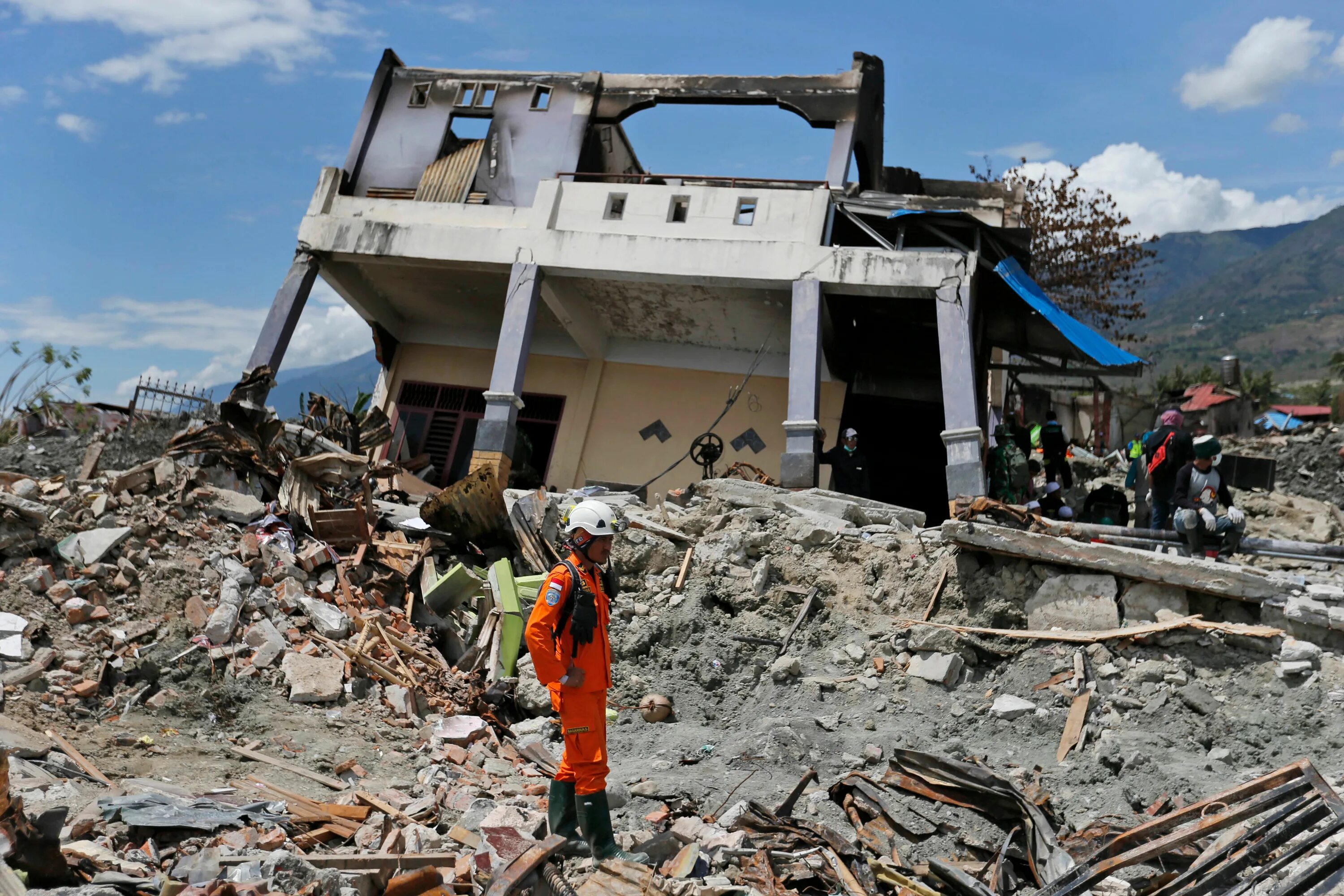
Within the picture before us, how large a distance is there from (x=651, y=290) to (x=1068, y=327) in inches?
250

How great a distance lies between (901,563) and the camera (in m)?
8.66

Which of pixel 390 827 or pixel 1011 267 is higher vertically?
pixel 1011 267

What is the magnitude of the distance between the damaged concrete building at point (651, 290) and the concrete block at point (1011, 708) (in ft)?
17.4

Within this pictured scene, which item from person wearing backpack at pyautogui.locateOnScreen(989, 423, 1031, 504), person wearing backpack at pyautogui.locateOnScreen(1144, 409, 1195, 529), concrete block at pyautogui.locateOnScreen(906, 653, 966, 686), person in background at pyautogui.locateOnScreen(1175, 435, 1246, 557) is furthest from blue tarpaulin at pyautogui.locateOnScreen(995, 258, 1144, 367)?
concrete block at pyautogui.locateOnScreen(906, 653, 966, 686)

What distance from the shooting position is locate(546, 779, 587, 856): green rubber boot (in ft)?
15.8

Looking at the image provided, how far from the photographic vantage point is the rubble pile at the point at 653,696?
4543 millimetres

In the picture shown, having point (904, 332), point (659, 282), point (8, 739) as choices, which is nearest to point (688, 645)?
point (8, 739)

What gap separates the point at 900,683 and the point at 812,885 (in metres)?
2.86

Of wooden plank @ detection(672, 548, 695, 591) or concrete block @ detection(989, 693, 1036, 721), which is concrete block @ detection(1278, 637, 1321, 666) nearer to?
concrete block @ detection(989, 693, 1036, 721)

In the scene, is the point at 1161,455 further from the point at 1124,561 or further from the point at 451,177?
the point at 451,177

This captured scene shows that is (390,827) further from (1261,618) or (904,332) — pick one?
(904,332)

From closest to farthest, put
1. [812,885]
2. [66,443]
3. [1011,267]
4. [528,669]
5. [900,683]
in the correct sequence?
[812,885] → [900,683] → [528,669] → [66,443] → [1011,267]

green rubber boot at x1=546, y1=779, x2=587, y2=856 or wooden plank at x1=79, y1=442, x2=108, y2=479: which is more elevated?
wooden plank at x1=79, y1=442, x2=108, y2=479

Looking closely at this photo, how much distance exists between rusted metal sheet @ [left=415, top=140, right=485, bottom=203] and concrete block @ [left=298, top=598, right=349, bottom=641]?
8.77m
